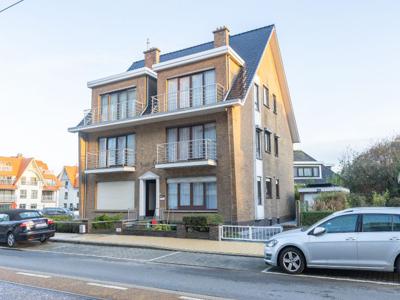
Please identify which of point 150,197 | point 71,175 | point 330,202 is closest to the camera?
point 330,202

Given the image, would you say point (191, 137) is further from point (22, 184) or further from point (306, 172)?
point (22, 184)

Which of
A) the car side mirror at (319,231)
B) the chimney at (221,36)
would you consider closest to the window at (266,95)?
the chimney at (221,36)

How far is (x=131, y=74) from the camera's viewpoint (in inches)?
867

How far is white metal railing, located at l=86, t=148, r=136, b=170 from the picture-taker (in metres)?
21.5

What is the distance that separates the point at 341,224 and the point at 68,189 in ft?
256

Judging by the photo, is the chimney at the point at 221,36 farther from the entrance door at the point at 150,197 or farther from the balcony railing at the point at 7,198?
the balcony railing at the point at 7,198

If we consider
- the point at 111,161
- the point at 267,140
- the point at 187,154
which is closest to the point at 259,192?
the point at 267,140

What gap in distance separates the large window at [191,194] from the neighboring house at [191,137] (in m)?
0.05

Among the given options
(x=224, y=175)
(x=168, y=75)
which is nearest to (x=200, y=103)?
(x=168, y=75)

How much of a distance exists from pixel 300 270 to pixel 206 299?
3.27 metres

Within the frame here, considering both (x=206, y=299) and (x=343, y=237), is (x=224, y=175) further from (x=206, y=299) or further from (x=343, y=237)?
(x=206, y=299)

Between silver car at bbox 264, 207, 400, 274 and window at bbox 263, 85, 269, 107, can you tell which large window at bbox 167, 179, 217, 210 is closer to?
window at bbox 263, 85, 269, 107

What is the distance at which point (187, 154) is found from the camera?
19.2m

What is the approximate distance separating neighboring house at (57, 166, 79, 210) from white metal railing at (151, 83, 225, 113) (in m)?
61.9
